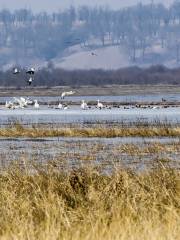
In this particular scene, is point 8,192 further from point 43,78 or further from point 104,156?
point 43,78

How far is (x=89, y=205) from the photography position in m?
10.3

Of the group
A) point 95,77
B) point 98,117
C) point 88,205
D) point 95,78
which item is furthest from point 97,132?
point 95,77

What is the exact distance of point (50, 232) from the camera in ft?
28.3

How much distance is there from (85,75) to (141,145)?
11596 centimetres

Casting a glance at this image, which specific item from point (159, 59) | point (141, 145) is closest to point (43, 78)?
point (159, 59)

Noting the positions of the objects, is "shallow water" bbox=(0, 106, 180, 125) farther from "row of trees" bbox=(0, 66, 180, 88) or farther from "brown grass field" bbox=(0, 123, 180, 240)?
"row of trees" bbox=(0, 66, 180, 88)

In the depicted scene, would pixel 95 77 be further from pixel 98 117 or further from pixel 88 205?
pixel 88 205

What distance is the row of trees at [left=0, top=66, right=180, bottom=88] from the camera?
→ 129125 mm

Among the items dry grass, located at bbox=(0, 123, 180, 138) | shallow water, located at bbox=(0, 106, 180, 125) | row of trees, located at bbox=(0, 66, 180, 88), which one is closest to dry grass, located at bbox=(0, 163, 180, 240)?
dry grass, located at bbox=(0, 123, 180, 138)

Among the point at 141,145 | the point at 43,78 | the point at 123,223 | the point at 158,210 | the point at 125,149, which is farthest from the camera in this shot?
the point at 43,78

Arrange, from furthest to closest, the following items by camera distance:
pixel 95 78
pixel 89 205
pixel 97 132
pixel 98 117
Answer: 1. pixel 95 78
2. pixel 98 117
3. pixel 97 132
4. pixel 89 205

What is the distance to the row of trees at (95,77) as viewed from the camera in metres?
129

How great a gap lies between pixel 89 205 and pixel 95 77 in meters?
126

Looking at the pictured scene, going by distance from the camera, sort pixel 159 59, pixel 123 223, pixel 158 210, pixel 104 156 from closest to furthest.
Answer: pixel 123 223 < pixel 158 210 < pixel 104 156 < pixel 159 59
